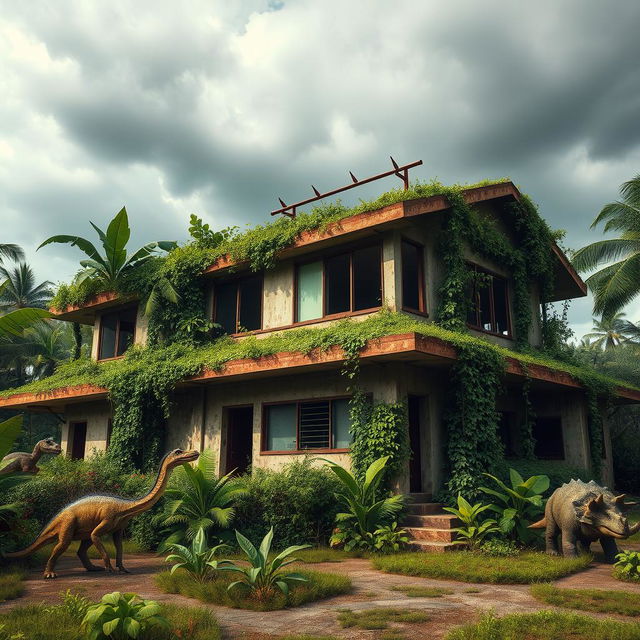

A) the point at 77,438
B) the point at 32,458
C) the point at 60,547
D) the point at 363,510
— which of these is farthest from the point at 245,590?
the point at 77,438

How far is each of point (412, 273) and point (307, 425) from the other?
5369 millimetres

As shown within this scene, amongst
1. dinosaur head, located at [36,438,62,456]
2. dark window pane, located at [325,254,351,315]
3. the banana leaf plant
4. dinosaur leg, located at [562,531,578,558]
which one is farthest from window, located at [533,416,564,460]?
dinosaur head, located at [36,438,62,456]

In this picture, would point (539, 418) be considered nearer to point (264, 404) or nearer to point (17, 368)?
point (264, 404)

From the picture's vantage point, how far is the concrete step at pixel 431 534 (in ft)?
→ 34.9

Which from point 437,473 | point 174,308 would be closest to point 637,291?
point 437,473

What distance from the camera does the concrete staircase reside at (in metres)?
10.5

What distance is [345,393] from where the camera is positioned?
42.8 ft

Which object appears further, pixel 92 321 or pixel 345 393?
pixel 92 321

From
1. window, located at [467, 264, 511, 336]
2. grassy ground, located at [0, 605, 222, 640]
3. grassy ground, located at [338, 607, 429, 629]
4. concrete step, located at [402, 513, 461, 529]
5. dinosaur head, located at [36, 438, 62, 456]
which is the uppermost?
window, located at [467, 264, 511, 336]

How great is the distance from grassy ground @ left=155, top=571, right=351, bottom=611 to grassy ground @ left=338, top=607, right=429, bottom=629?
641 millimetres

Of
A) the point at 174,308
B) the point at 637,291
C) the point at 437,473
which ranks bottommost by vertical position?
the point at 437,473

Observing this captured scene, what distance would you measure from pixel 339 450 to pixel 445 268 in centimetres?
495

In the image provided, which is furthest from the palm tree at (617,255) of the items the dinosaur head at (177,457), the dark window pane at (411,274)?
the dinosaur head at (177,457)

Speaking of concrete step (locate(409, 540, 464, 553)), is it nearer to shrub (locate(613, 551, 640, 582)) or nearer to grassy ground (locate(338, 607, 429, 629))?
shrub (locate(613, 551, 640, 582))
